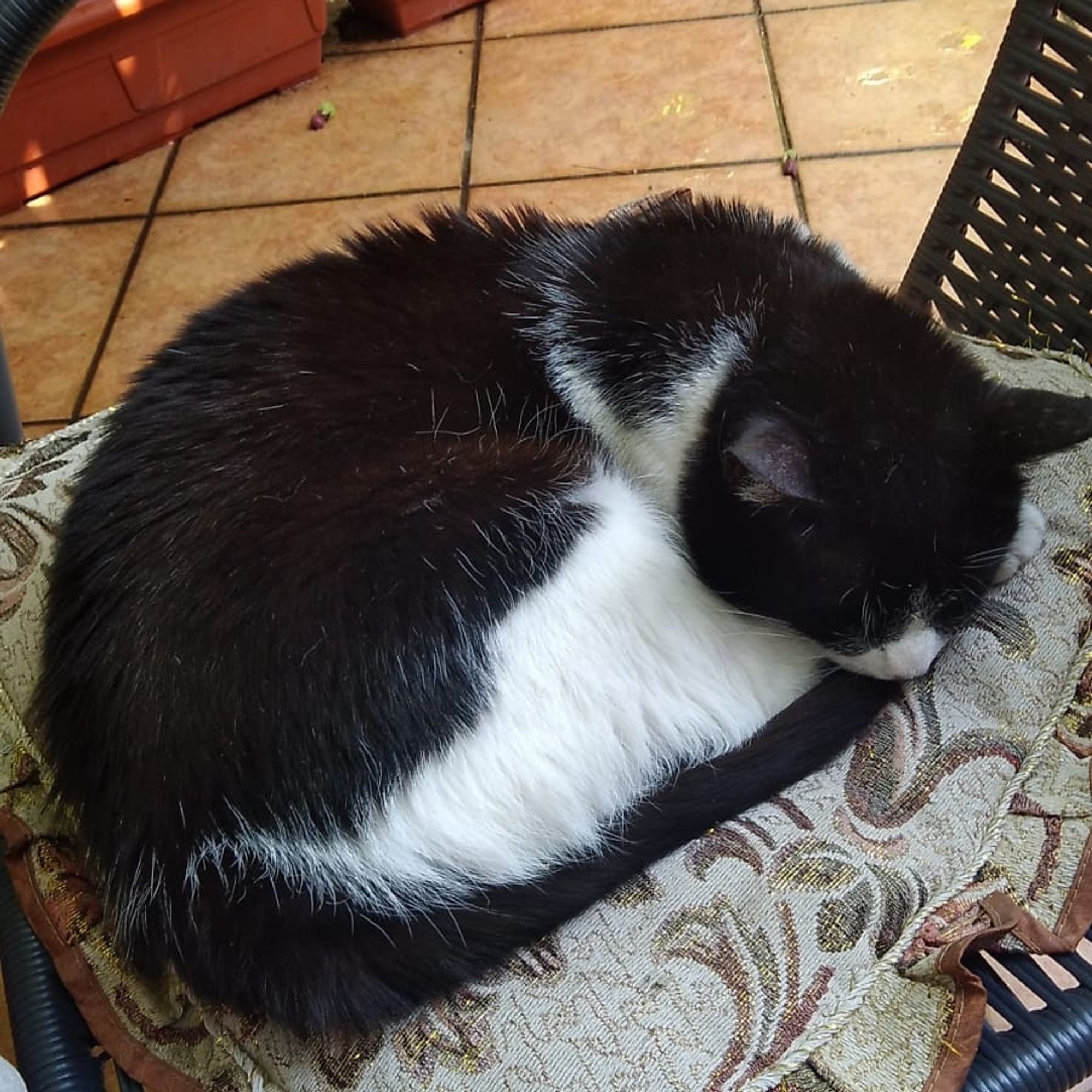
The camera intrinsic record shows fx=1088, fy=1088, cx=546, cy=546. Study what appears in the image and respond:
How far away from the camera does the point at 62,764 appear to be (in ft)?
2.60

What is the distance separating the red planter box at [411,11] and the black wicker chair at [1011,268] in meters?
1.49

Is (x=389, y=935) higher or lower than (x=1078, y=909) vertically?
higher

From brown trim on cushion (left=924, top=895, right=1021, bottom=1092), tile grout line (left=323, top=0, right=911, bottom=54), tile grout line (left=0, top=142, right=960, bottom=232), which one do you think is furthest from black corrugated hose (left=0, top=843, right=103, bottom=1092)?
tile grout line (left=323, top=0, right=911, bottom=54)

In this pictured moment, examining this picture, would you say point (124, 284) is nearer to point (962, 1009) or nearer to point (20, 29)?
point (20, 29)

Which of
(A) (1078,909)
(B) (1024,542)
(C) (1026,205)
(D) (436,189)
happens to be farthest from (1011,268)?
(D) (436,189)

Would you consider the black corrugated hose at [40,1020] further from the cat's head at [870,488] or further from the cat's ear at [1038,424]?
the cat's ear at [1038,424]

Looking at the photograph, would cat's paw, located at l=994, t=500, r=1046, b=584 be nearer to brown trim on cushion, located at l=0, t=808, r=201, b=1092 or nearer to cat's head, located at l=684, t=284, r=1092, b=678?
cat's head, located at l=684, t=284, r=1092, b=678

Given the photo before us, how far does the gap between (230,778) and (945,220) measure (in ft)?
3.07

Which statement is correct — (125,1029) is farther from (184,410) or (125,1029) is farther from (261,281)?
(261,281)

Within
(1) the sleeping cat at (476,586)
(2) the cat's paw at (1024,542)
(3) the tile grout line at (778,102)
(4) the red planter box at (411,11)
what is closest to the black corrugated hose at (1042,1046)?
(1) the sleeping cat at (476,586)

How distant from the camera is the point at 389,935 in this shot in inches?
28.8

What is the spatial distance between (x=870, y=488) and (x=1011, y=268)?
470 mm

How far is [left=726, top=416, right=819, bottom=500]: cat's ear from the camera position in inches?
29.2

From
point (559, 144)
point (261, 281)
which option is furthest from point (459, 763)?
point (559, 144)
